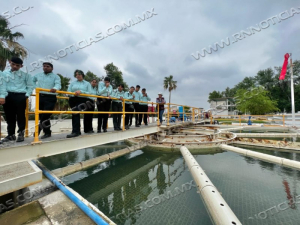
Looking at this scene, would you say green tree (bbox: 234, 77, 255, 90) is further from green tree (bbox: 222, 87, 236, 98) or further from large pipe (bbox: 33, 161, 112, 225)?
large pipe (bbox: 33, 161, 112, 225)

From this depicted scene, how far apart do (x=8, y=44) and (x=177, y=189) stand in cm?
1270

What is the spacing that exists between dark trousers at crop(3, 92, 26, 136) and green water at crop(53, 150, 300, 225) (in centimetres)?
205

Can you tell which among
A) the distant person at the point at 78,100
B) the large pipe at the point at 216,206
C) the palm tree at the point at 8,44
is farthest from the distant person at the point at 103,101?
the palm tree at the point at 8,44

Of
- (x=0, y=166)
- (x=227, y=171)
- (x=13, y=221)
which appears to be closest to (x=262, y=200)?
(x=227, y=171)

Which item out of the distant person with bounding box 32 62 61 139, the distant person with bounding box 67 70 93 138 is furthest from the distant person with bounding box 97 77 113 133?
the distant person with bounding box 32 62 61 139

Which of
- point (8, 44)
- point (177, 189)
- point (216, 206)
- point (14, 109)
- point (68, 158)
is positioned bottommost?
point (177, 189)

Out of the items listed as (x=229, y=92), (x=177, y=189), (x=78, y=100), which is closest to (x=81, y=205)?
(x=78, y=100)

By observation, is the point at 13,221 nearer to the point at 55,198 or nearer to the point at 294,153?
the point at 55,198

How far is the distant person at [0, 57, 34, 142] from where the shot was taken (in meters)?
2.73

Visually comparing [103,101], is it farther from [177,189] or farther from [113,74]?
[113,74]

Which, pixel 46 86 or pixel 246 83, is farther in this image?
pixel 246 83

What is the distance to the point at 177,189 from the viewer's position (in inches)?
149

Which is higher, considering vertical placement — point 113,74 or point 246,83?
point 246,83

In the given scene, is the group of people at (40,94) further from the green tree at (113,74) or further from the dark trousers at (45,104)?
the green tree at (113,74)
